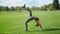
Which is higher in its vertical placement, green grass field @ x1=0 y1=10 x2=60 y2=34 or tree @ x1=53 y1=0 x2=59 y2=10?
tree @ x1=53 y1=0 x2=59 y2=10

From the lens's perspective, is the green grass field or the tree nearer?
the green grass field

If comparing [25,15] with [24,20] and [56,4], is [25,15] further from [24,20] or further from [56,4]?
[56,4]

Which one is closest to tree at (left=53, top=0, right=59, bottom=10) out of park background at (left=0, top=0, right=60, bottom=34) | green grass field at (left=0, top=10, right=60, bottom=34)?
park background at (left=0, top=0, right=60, bottom=34)

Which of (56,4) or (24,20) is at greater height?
(56,4)

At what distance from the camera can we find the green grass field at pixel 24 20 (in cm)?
513

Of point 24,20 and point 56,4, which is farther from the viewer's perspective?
point 56,4

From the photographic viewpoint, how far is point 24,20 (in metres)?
5.21

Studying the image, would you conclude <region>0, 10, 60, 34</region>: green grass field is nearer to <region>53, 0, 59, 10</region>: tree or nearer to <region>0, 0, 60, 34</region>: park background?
<region>0, 0, 60, 34</region>: park background

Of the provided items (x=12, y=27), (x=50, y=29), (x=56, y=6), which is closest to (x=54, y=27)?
(x=50, y=29)

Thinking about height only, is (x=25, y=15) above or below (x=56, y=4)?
below

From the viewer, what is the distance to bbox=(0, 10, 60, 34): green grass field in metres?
5.13

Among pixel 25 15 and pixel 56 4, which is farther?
pixel 56 4

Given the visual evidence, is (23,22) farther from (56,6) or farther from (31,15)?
(56,6)

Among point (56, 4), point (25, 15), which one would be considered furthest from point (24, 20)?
point (56, 4)
